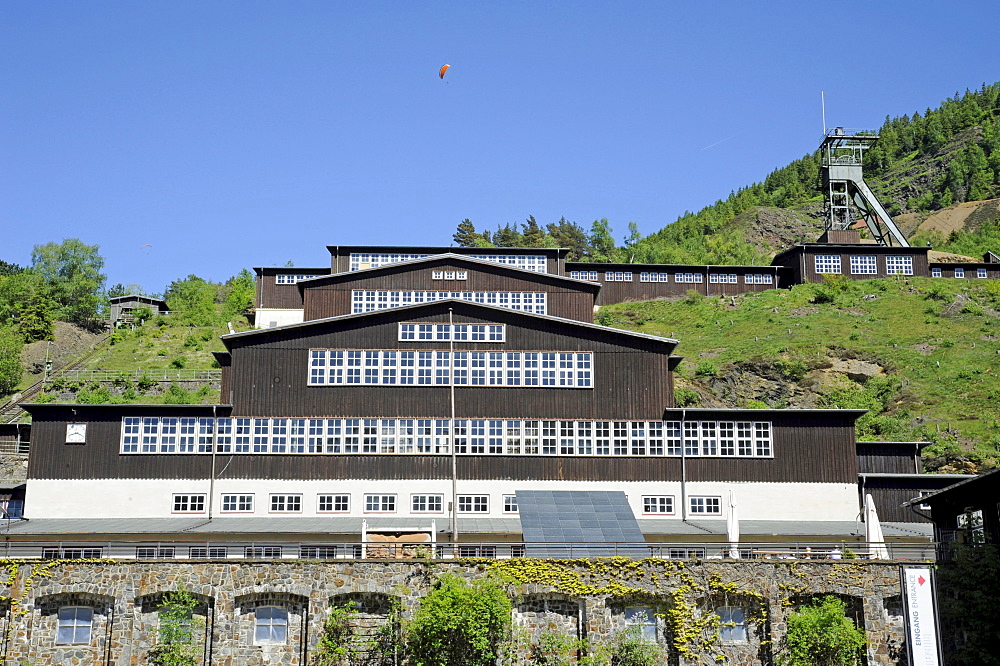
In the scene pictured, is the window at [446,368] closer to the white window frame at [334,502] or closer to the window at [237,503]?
the white window frame at [334,502]

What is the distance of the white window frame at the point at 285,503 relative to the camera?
39844 mm

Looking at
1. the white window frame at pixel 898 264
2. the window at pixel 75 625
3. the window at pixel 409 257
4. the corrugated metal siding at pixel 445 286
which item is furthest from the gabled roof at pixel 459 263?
the white window frame at pixel 898 264

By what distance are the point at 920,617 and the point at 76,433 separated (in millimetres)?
31752

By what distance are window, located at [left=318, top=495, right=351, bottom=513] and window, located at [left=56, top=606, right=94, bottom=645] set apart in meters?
11.9

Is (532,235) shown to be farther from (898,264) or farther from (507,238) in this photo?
(898,264)

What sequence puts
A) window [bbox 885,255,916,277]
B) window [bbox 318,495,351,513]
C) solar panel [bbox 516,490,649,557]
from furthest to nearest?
window [bbox 885,255,916,277] < window [bbox 318,495,351,513] < solar panel [bbox 516,490,649,557]

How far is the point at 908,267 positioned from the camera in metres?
82.4

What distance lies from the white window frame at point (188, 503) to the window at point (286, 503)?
2776 mm

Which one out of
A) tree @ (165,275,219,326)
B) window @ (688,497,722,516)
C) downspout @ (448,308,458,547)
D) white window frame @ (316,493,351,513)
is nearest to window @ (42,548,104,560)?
white window frame @ (316,493,351,513)

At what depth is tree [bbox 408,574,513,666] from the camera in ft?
92.9

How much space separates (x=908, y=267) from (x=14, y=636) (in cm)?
7348

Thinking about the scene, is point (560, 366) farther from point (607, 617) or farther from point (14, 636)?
point (14, 636)

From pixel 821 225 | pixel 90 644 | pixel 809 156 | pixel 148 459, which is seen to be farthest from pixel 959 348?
pixel 809 156

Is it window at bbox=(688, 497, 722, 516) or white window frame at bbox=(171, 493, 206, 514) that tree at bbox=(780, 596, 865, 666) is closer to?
window at bbox=(688, 497, 722, 516)
